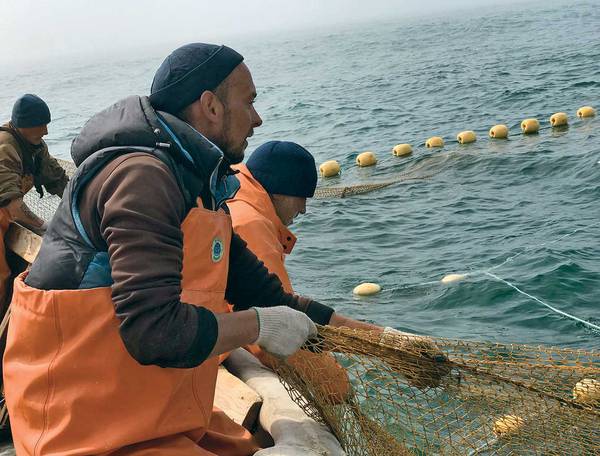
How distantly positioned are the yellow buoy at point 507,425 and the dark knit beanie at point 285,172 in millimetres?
1633

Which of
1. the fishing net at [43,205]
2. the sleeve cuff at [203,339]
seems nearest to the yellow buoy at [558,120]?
the fishing net at [43,205]

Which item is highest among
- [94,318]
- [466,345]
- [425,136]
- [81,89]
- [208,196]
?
[208,196]

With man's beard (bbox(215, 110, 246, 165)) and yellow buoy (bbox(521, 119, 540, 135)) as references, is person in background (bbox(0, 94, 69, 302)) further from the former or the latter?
yellow buoy (bbox(521, 119, 540, 135))

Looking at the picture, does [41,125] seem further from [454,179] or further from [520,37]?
[520,37]

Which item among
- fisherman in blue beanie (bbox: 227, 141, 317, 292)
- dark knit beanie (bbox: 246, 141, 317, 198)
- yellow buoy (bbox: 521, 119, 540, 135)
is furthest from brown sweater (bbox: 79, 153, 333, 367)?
yellow buoy (bbox: 521, 119, 540, 135)

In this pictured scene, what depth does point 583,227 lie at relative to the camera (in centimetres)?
1008

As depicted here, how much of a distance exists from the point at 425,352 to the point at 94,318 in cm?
133

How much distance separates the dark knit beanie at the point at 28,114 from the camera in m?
5.82

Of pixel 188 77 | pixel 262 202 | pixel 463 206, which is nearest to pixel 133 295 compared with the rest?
pixel 188 77

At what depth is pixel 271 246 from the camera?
3695mm

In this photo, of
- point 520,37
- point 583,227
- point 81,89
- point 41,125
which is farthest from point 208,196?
point 81,89

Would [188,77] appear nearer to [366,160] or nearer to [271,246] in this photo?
→ [271,246]

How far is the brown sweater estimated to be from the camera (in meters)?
1.93

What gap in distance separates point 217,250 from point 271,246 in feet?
4.40
